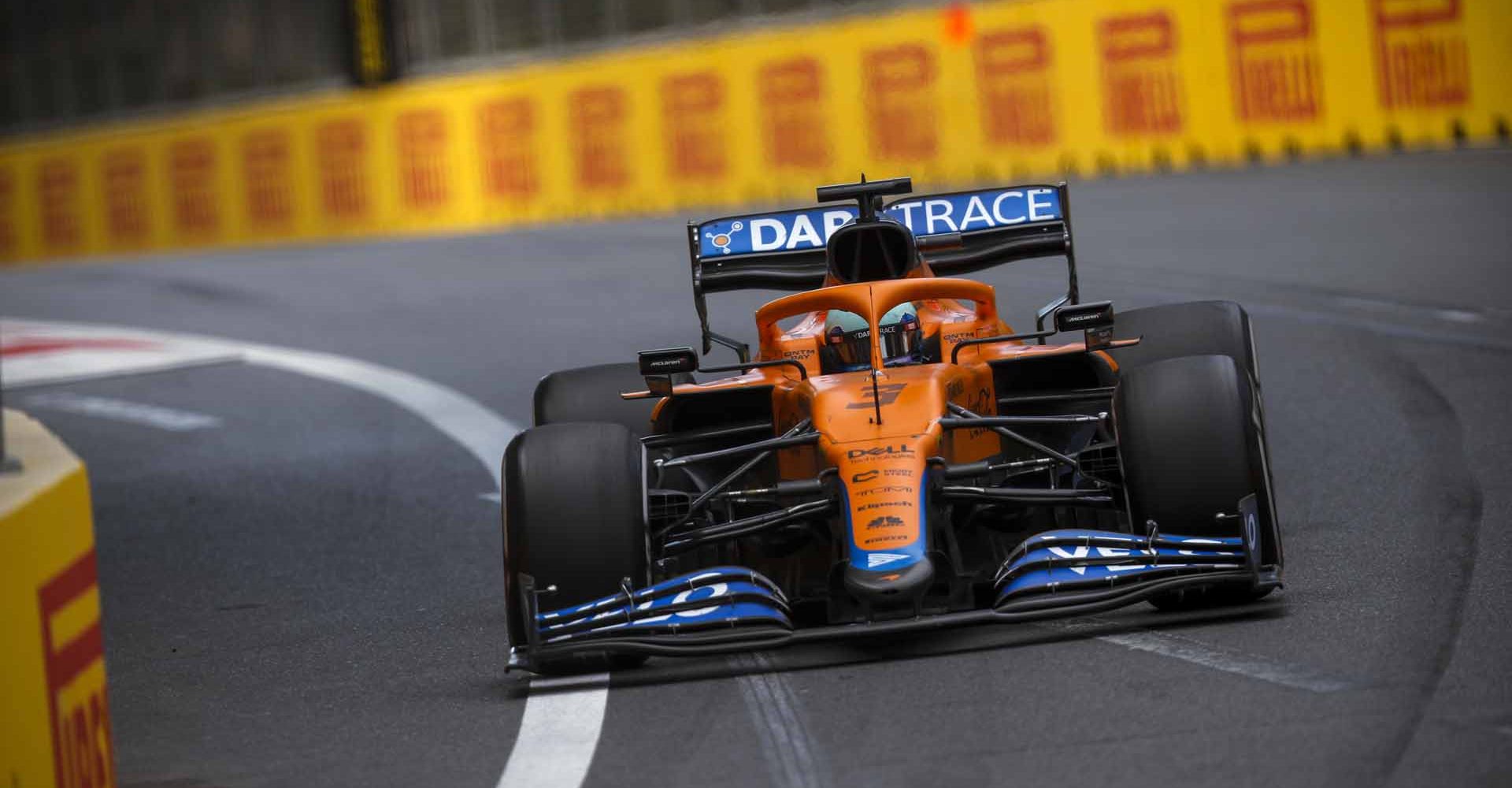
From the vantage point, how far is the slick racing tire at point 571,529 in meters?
6.54

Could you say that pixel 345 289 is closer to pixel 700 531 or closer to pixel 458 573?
pixel 458 573

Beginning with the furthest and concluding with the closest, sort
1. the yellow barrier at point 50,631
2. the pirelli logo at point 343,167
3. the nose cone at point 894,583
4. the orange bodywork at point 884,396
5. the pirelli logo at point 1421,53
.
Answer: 1. the pirelli logo at point 343,167
2. the pirelli logo at point 1421,53
3. the orange bodywork at point 884,396
4. the nose cone at point 894,583
5. the yellow barrier at point 50,631

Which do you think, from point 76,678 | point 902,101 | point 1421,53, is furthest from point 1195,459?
point 902,101

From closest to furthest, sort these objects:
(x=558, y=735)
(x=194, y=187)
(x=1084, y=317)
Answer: (x=558, y=735)
(x=1084, y=317)
(x=194, y=187)

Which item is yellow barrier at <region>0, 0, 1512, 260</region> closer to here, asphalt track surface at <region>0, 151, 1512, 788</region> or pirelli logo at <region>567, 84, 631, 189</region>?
pirelli logo at <region>567, 84, 631, 189</region>

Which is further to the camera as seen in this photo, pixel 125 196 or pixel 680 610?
pixel 125 196

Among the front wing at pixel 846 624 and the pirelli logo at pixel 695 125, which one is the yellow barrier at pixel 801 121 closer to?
the pirelli logo at pixel 695 125

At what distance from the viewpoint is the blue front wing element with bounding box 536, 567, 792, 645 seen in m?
6.38

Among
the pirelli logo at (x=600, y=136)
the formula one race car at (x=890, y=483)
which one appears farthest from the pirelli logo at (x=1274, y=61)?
the formula one race car at (x=890, y=483)

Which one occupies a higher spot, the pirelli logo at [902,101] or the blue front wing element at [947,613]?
the pirelli logo at [902,101]

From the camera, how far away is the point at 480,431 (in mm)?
12250

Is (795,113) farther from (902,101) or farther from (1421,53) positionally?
(1421,53)

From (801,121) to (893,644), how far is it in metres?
18.4

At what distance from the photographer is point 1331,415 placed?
10.4m
